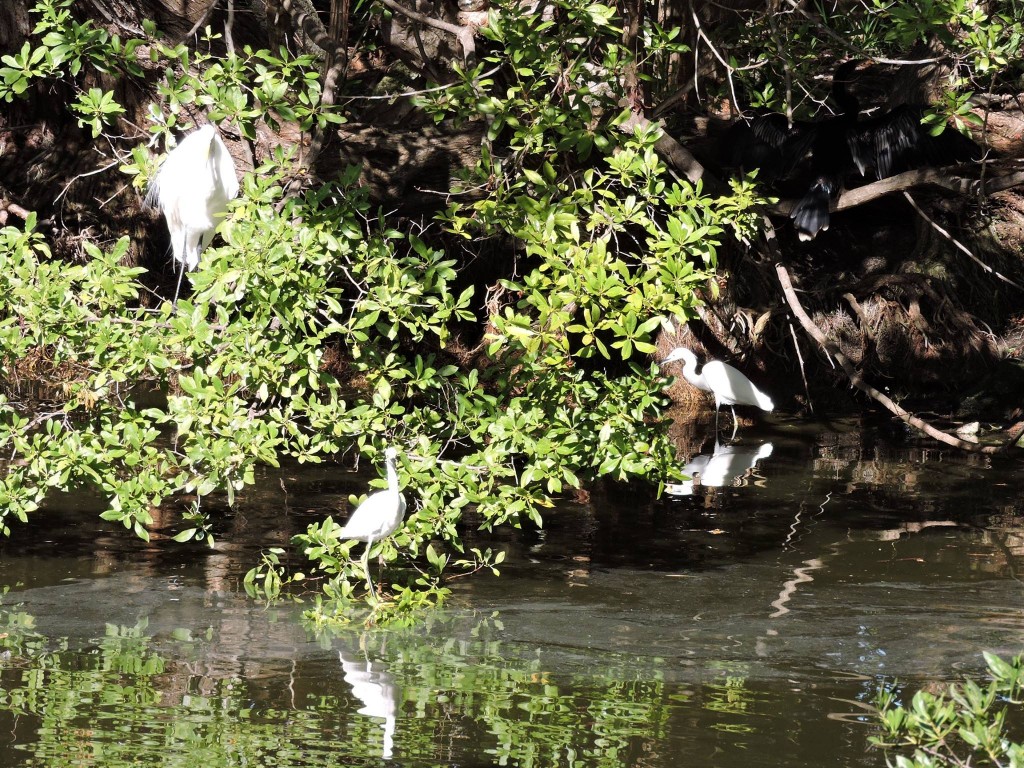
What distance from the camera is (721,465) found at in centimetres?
725

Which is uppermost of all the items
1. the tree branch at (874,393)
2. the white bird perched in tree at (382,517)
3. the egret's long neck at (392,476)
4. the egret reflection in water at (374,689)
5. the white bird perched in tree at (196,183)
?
the white bird perched in tree at (196,183)

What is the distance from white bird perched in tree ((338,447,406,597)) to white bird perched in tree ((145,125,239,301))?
1.26 meters

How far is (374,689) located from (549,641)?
71cm

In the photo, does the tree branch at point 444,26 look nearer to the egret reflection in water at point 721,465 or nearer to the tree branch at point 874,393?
the tree branch at point 874,393

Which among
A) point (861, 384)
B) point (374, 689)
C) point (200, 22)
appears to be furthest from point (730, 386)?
point (374, 689)

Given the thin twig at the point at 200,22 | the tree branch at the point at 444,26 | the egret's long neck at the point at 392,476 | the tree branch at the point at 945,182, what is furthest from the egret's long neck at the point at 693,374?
the egret's long neck at the point at 392,476

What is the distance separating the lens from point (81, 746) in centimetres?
331

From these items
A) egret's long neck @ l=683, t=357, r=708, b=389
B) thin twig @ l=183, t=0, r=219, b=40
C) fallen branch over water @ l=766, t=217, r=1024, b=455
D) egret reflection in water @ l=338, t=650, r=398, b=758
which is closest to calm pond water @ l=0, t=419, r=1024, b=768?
egret reflection in water @ l=338, t=650, r=398, b=758

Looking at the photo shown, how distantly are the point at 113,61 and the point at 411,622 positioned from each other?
2661 millimetres

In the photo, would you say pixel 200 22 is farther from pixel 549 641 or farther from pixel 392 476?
pixel 549 641

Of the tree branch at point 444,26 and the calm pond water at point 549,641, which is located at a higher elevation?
the tree branch at point 444,26

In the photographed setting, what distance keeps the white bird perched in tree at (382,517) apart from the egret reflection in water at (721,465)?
2453 mm

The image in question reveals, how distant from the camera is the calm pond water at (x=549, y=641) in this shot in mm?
3418

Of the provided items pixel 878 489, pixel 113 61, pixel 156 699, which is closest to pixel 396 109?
pixel 113 61
